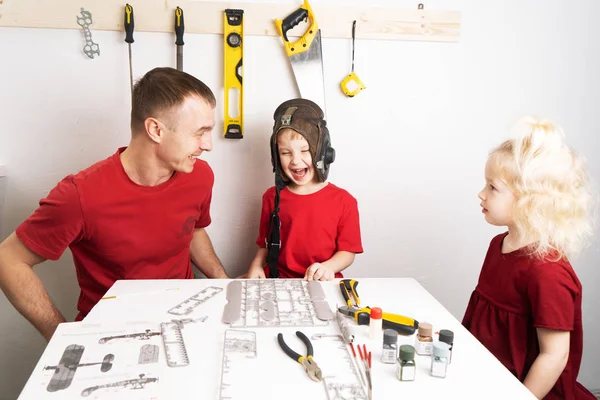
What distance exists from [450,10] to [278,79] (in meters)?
0.75

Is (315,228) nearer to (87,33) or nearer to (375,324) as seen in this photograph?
(375,324)

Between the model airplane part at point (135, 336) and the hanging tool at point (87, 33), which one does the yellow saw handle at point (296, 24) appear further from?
the model airplane part at point (135, 336)

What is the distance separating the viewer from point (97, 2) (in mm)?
1780

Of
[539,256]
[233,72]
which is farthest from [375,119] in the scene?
Result: [539,256]

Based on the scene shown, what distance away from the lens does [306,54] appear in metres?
1.86

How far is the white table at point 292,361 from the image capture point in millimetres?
842

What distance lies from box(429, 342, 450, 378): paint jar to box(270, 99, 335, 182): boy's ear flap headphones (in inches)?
33.6

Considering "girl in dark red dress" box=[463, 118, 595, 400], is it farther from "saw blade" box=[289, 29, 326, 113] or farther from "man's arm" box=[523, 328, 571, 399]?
"saw blade" box=[289, 29, 326, 113]

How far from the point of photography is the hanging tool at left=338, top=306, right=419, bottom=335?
41.7 inches

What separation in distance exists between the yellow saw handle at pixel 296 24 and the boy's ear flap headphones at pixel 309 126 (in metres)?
0.32

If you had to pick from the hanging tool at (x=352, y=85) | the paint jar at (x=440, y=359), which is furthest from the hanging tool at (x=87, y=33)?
the paint jar at (x=440, y=359)

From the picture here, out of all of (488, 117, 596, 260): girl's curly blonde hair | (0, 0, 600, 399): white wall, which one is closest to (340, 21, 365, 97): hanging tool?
(0, 0, 600, 399): white wall

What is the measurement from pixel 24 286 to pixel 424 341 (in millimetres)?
1134

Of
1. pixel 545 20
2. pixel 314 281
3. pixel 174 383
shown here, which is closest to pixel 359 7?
pixel 545 20
